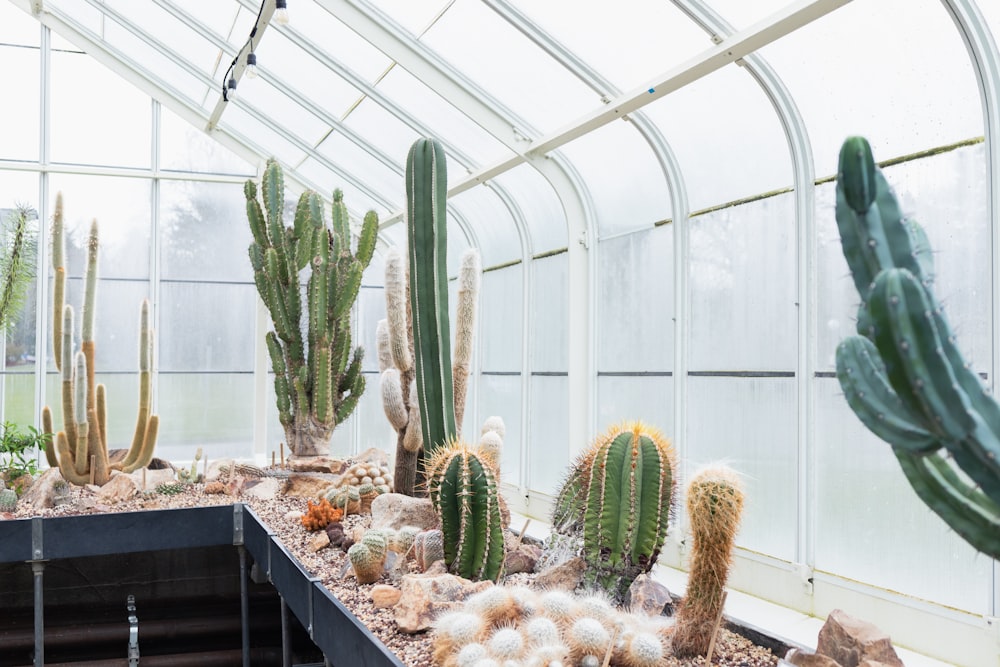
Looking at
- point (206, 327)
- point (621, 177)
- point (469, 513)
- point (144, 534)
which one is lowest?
point (144, 534)

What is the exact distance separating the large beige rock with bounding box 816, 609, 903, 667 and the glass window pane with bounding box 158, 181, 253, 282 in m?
7.84

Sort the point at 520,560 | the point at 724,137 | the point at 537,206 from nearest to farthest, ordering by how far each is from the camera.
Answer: the point at 520,560
the point at 724,137
the point at 537,206

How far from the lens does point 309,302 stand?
632 centimetres

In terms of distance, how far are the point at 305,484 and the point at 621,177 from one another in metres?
2.89

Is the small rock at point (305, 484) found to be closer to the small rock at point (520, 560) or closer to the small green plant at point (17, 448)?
the small green plant at point (17, 448)

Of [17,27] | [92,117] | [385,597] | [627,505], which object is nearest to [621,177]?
[627,505]

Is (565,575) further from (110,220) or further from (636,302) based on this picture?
Answer: (110,220)

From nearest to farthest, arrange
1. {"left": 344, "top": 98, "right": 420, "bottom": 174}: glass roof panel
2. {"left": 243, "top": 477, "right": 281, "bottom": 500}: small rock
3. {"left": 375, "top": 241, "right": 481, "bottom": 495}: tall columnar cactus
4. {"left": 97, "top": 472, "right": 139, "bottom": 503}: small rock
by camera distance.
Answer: {"left": 375, "top": 241, "right": 481, "bottom": 495}: tall columnar cactus, {"left": 97, "top": 472, "right": 139, "bottom": 503}: small rock, {"left": 243, "top": 477, "right": 281, "bottom": 500}: small rock, {"left": 344, "top": 98, "right": 420, "bottom": 174}: glass roof panel

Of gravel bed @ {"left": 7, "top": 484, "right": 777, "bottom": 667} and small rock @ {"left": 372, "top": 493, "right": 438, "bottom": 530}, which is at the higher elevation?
small rock @ {"left": 372, "top": 493, "right": 438, "bottom": 530}

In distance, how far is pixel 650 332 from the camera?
5238 mm

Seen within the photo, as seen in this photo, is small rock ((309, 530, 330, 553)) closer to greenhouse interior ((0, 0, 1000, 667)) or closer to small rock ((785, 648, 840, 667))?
greenhouse interior ((0, 0, 1000, 667))

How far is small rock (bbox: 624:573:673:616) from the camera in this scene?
2.56 meters

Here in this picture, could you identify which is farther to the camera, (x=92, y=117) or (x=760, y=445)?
(x=92, y=117)

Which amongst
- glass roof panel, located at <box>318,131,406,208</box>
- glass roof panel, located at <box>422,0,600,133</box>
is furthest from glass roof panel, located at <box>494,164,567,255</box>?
glass roof panel, located at <box>318,131,406,208</box>
